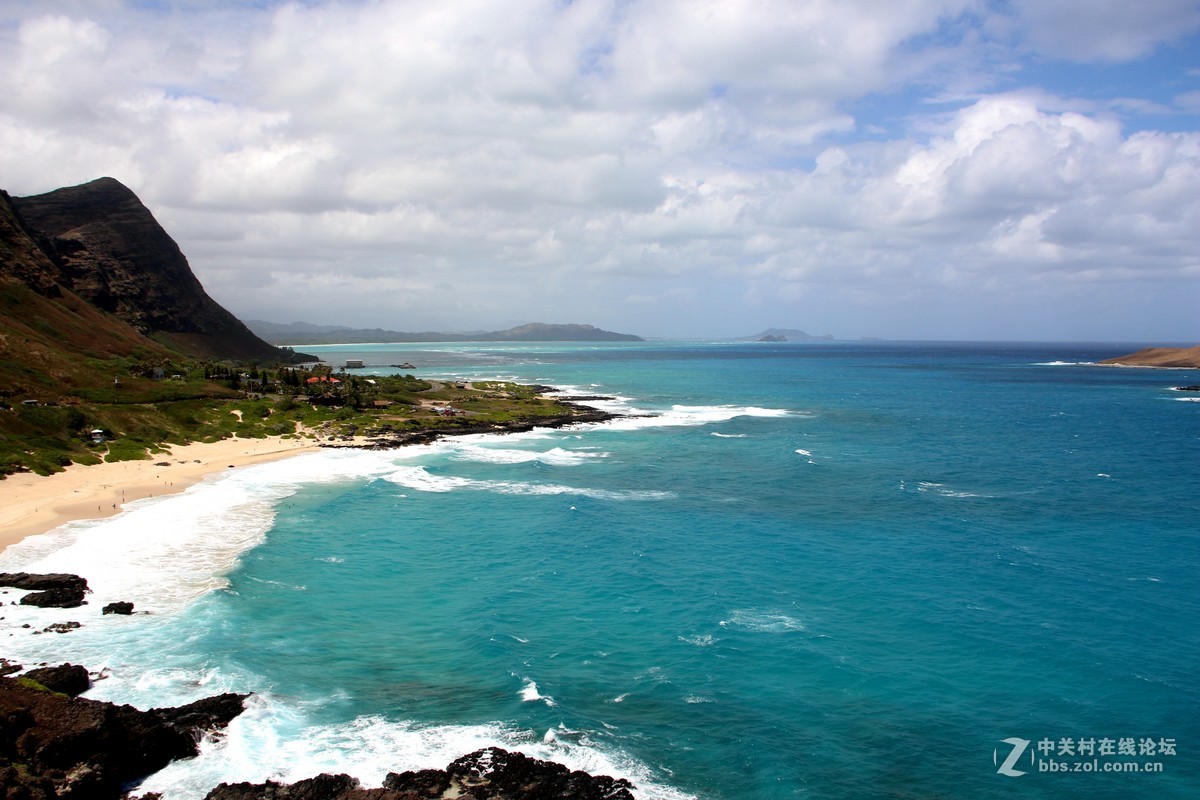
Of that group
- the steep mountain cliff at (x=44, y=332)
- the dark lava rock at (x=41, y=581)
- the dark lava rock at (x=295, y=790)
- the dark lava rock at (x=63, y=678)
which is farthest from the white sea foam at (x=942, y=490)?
the steep mountain cliff at (x=44, y=332)

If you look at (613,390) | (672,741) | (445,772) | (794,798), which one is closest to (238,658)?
(445,772)

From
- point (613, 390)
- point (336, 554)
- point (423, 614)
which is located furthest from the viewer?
point (613, 390)

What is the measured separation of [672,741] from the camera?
19906 millimetres

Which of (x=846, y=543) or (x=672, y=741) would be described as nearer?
(x=672, y=741)

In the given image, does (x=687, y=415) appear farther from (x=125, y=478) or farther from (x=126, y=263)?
(x=126, y=263)

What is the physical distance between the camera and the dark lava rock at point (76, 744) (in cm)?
1606

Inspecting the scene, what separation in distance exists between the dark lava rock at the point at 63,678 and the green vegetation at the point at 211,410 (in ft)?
104

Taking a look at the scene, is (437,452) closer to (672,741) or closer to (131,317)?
(672,741)

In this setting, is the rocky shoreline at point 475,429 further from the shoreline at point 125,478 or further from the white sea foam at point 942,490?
the white sea foam at point 942,490

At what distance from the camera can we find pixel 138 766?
1766cm

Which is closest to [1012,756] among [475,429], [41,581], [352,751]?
[352,751]

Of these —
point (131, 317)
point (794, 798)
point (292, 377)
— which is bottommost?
point (794, 798)

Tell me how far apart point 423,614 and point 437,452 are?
39.4 m

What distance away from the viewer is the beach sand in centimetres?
3809
